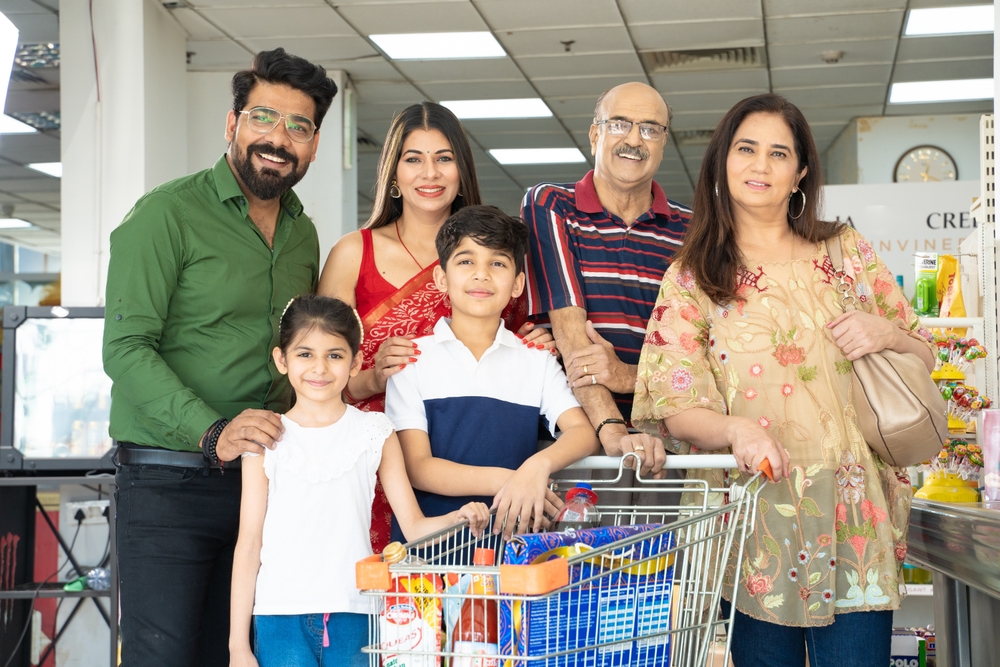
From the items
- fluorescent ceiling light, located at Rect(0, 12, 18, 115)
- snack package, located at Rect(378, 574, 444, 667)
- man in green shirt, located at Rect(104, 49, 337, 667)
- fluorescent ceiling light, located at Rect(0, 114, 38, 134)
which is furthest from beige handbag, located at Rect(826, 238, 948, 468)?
fluorescent ceiling light, located at Rect(0, 114, 38, 134)

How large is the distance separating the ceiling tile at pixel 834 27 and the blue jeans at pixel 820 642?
5.67m

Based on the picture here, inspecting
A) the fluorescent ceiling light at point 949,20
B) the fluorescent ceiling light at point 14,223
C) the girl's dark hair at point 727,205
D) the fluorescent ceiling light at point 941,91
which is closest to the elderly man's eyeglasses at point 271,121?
the girl's dark hair at point 727,205

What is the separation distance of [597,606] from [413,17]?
5.79 m

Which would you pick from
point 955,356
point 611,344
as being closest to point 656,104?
point 611,344

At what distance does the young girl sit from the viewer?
1.79 metres

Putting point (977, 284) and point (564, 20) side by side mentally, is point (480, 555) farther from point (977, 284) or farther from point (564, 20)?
point (564, 20)

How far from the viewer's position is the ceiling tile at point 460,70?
24.6 feet

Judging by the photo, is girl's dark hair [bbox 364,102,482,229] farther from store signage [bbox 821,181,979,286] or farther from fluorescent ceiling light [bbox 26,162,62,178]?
fluorescent ceiling light [bbox 26,162,62,178]

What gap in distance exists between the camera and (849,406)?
187 centimetres

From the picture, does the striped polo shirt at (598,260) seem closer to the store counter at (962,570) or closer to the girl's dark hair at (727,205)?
the girl's dark hair at (727,205)

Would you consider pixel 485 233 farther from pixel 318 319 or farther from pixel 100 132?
pixel 100 132

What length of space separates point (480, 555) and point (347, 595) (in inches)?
15.6

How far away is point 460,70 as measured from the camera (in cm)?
768

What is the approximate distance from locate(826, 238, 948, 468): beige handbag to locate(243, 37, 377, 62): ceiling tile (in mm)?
5864
